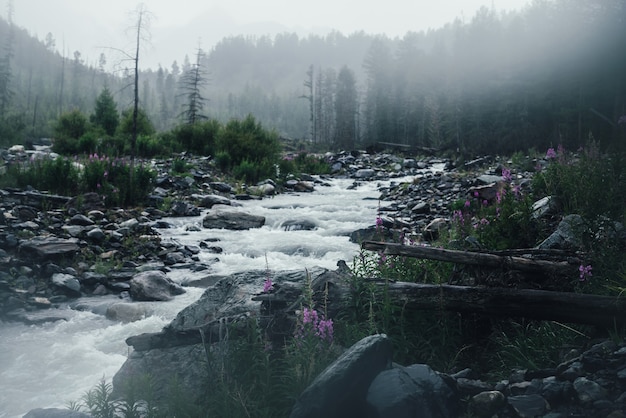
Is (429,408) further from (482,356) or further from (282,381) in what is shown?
(482,356)

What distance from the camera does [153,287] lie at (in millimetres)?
6836

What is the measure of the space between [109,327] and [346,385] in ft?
13.6

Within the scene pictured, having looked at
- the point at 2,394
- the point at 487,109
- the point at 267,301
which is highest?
the point at 487,109

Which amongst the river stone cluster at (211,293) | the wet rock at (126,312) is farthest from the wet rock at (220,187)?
the wet rock at (126,312)

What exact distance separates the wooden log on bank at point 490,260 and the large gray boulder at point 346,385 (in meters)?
1.26

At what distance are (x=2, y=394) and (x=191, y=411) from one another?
95.5 inches

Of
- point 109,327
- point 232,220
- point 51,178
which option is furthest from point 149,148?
point 109,327

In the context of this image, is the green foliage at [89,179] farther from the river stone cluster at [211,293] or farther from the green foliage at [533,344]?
the green foliage at [533,344]

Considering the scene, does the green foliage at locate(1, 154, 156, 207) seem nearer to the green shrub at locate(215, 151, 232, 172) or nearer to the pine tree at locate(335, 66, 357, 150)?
the green shrub at locate(215, 151, 232, 172)

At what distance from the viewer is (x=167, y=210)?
12.3 metres

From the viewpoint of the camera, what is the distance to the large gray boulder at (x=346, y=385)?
2706 millimetres

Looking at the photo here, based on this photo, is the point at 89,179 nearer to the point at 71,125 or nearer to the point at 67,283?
the point at 67,283

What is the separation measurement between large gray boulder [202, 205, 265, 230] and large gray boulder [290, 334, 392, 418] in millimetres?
8511

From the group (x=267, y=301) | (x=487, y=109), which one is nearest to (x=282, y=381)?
(x=267, y=301)
